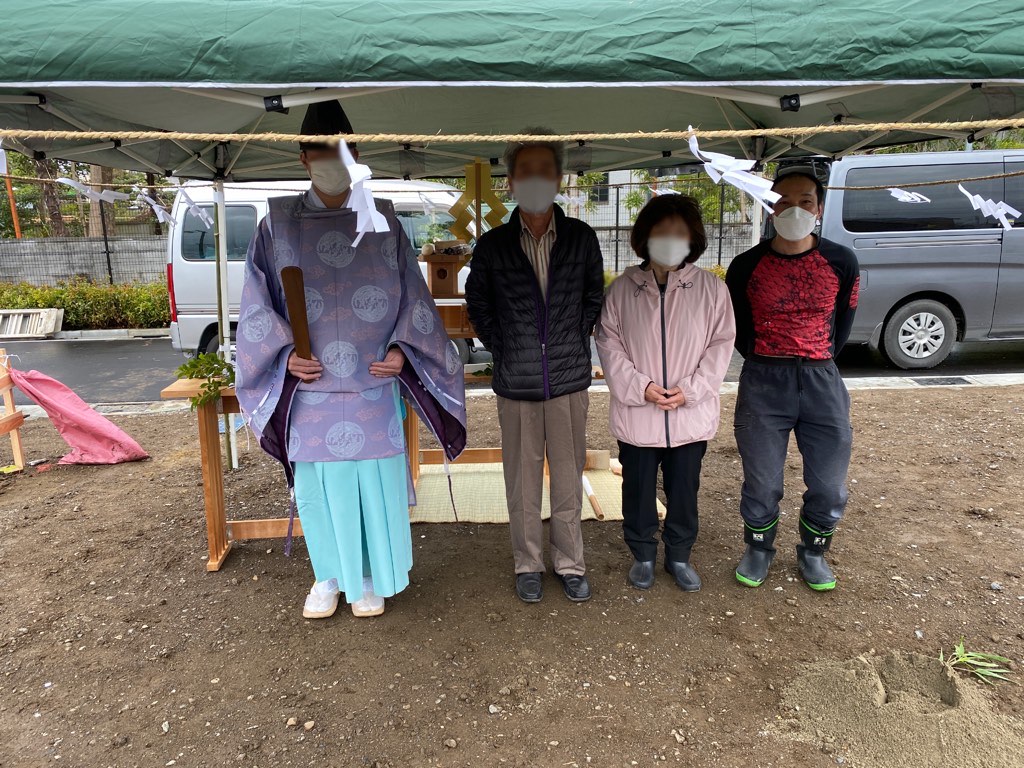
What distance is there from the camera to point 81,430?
14.2 feet

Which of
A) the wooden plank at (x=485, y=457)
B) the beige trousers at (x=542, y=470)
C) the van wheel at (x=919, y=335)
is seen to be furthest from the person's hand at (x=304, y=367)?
the van wheel at (x=919, y=335)

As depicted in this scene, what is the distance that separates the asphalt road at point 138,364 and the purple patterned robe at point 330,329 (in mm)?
4257

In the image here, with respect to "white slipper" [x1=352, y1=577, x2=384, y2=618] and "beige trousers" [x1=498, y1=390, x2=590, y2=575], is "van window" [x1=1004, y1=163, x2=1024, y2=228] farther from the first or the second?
"white slipper" [x1=352, y1=577, x2=384, y2=618]

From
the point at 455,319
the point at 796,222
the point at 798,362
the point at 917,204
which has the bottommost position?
A: the point at 798,362

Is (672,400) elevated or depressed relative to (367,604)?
elevated

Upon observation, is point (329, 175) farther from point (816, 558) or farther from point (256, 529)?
point (816, 558)

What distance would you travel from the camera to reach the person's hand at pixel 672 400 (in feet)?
7.93

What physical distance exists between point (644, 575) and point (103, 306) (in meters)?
11.2

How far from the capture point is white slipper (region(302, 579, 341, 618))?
8.34 feet

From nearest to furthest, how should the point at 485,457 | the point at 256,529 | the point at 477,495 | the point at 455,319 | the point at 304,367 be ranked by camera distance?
the point at 304,367
the point at 256,529
the point at 455,319
the point at 477,495
the point at 485,457

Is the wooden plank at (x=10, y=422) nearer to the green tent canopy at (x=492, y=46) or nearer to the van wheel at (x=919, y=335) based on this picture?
the green tent canopy at (x=492, y=46)

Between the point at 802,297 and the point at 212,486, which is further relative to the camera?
the point at 212,486

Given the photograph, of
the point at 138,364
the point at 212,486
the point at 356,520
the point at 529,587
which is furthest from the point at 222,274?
the point at 138,364

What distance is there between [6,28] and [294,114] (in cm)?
159
